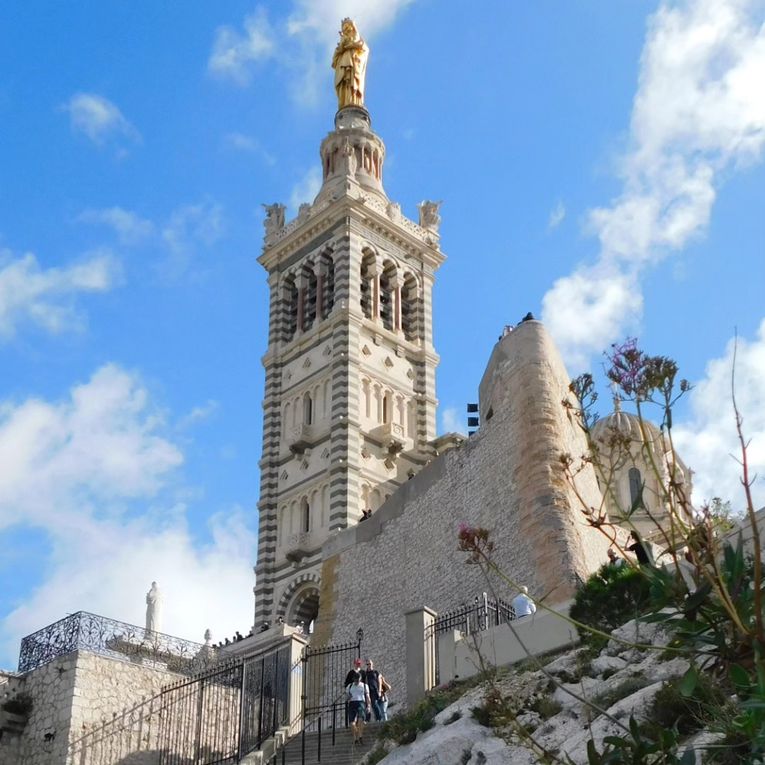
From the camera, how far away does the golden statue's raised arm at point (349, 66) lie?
1945 inches

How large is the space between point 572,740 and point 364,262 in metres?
33.7

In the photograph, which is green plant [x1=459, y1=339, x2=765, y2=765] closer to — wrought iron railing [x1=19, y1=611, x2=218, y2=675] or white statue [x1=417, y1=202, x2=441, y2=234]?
wrought iron railing [x1=19, y1=611, x2=218, y2=675]

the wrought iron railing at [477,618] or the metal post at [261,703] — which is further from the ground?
the wrought iron railing at [477,618]

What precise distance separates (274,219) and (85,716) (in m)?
32.2

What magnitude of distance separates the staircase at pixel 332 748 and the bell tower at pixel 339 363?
2100cm

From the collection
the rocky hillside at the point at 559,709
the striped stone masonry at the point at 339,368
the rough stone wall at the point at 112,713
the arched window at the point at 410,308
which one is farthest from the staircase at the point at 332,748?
the arched window at the point at 410,308

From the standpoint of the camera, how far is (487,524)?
838 inches

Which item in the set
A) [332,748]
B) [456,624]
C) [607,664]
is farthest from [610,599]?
[332,748]

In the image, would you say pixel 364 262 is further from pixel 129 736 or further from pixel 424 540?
pixel 129 736

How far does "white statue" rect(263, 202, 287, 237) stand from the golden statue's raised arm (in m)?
5.60

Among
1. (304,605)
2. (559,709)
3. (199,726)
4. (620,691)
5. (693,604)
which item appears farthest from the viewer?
(304,605)

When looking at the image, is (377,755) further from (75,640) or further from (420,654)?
(75,640)

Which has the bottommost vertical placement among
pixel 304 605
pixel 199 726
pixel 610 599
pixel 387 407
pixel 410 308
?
pixel 199 726

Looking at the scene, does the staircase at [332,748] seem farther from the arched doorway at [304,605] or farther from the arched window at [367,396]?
the arched window at [367,396]
